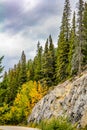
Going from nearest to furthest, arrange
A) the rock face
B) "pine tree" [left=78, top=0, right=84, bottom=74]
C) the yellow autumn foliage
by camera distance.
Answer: the rock face
"pine tree" [left=78, top=0, right=84, bottom=74]
the yellow autumn foliage

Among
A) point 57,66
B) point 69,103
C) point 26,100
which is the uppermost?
point 57,66

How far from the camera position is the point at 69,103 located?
47531 mm

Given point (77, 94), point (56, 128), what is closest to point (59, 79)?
point (77, 94)

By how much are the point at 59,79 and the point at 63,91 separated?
19930 mm

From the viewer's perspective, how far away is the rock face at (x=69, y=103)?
4263 cm

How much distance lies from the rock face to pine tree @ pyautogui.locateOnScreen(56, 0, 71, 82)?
36.2 feet

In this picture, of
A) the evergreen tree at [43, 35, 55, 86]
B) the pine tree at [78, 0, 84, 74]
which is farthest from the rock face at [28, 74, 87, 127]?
the evergreen tree at [43, 35, 55, 86]

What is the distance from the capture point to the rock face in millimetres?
42634

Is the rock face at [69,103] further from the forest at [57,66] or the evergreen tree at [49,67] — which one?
the evergreen tree at [49,67]

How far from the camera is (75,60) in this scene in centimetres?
6206

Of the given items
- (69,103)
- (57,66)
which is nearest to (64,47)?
(57,66)

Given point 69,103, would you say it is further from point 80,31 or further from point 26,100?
point 26,100

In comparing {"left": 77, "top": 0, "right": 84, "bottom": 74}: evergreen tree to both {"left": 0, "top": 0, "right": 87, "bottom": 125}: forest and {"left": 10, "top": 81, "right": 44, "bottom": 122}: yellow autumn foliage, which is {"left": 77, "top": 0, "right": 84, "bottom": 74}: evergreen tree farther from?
{"left": 10, "top": 81, "right": 44, "bottom": 122}: yellow autumn foliage

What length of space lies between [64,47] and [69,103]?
27122 mm
